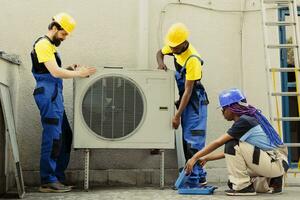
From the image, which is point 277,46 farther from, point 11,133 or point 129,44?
point 11,133

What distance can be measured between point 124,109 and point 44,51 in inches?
35.1

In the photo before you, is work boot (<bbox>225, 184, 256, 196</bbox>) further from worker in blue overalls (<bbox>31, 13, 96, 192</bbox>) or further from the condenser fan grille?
worker in blue overalls (<bbox>31, 13, 96, 192</bbox>)

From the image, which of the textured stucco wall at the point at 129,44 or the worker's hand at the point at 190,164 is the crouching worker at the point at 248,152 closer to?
the worker's hand at the point at 190,164

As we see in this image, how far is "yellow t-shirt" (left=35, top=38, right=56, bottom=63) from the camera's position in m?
4.02

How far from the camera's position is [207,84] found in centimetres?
494

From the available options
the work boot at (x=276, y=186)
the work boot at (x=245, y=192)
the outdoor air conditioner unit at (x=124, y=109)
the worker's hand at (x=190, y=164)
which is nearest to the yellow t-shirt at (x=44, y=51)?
the outdoor air conditioner unit at (x=124, y=109)

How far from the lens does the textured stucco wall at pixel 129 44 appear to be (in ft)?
15.4

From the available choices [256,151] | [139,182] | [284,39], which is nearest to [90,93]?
[139,182]

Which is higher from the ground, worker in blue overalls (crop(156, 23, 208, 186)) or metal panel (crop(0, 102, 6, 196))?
worker in blue overalls (crop(156, 23, 208, 186))

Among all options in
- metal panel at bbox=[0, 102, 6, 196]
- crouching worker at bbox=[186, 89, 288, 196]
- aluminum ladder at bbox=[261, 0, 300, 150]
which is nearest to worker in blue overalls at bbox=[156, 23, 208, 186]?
crouching worker at bbox=[186, 89, 288, 196]

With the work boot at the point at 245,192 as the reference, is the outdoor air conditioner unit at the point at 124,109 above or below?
above

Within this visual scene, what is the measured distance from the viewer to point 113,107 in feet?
13.8

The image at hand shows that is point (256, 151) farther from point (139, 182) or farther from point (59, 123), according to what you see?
point (59, 123)

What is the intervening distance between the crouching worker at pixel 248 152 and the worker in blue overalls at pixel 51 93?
1.22m
